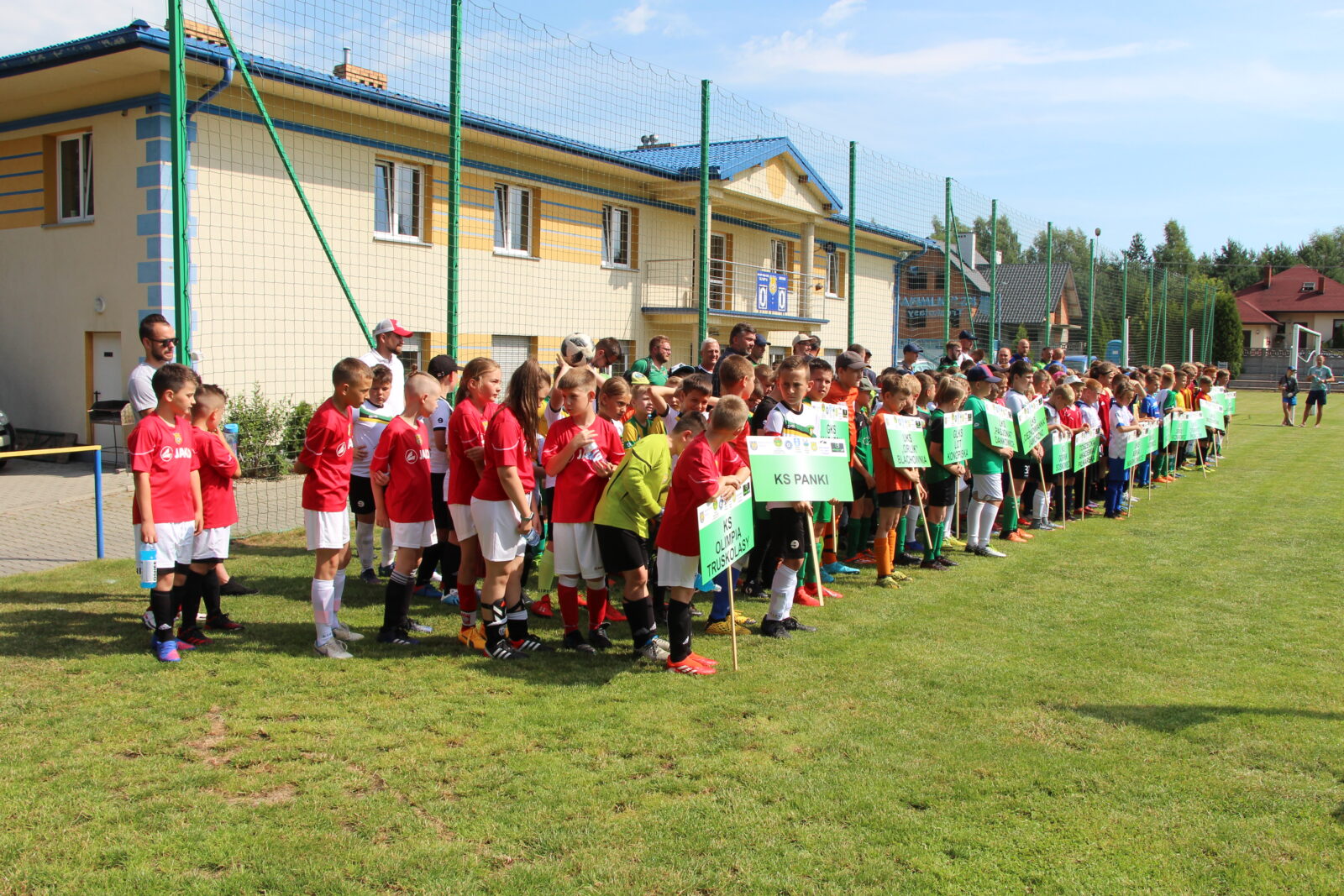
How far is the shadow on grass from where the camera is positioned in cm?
480

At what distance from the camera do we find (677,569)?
5.52m

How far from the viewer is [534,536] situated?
743 centimetres

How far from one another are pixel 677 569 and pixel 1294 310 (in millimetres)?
89915

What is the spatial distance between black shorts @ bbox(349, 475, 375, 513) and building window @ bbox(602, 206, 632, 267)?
48.5 ft

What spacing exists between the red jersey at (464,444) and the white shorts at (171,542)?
1539 millimetres

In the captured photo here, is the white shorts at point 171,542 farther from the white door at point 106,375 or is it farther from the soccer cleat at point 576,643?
the white door at point 106,375

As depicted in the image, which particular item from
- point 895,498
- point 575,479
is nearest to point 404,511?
point 575,479

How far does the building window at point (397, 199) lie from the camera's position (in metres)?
16.4

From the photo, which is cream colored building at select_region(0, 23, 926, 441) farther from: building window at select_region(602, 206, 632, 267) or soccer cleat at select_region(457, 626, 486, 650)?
soccer cleat at select_region(457, 626, 486, 650)

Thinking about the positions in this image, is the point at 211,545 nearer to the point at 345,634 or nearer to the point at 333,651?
the point at 345,634

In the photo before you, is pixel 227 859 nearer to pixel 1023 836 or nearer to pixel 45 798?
pixel 45 798

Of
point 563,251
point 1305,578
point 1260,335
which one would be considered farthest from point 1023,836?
point 1260,335

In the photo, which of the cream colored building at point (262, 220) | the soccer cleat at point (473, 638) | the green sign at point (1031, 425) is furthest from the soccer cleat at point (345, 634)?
the green sign at point (1031, 425)

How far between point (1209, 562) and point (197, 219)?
1305 centimetres
